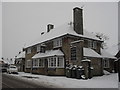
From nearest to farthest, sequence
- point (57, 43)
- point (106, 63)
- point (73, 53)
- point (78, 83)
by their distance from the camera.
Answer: point (78, 83) < point (73, 53) < point (57, 43) < point (106, 63)

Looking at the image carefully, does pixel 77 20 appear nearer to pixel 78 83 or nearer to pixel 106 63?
pixel 106 63

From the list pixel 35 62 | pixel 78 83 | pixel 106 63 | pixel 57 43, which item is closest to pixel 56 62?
pixel 57 43

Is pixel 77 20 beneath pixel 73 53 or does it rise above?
above

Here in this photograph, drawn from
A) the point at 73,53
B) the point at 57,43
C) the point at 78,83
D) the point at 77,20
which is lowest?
the point at 78,83

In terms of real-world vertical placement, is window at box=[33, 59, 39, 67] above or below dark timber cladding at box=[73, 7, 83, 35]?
below

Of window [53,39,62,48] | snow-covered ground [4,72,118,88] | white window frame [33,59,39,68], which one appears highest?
window [53,39,62,48]

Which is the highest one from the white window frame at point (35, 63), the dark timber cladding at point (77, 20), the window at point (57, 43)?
the dark timber cladding at point (77, 20)

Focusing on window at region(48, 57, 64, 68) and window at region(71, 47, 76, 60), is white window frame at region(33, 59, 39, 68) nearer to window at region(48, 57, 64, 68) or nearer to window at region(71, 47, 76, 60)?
window at region(48, 57, 64, 68)

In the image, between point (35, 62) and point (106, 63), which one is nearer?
point (106, 63)

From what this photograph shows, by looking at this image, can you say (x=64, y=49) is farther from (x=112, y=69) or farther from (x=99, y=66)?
(x=112, y=69)

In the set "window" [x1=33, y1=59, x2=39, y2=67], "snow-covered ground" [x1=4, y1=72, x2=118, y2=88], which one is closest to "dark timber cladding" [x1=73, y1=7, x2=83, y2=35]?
"window" [x1=33, y1=59, x2=39, y2=67]

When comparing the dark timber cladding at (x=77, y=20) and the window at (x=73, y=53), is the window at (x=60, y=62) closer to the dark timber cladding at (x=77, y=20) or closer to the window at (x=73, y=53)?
the window at (x=73, y=53)

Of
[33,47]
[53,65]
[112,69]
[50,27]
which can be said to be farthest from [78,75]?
[50,27]

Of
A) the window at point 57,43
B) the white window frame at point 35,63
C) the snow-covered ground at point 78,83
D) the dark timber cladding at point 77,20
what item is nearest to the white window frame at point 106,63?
the dark timber cladding at point 77,20
